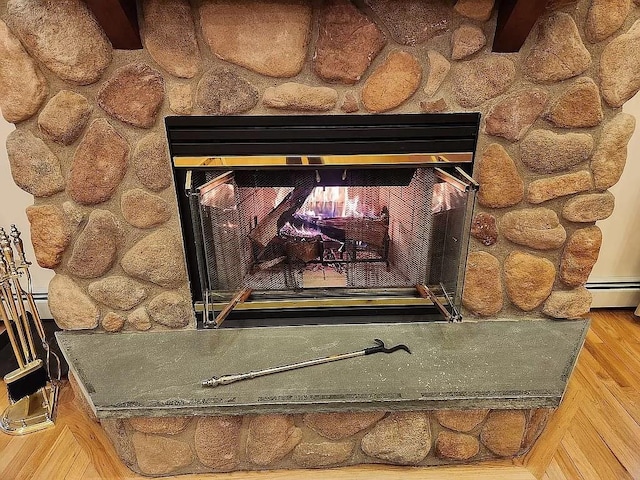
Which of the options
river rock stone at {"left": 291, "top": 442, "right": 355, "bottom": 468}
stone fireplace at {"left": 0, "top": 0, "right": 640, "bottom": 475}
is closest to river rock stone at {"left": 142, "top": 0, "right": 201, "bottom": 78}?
stone fireplace at {"left": 0, "top": 0, "right": 640, "bottom": 475}

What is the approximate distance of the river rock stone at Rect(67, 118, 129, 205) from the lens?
126 cm

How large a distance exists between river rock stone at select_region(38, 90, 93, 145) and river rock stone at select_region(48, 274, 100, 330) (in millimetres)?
431

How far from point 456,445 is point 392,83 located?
1.00m

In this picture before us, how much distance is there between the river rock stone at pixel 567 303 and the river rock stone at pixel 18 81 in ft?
5.11

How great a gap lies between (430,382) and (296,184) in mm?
683

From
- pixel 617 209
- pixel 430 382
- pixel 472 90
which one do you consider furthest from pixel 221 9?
pixel 617 209

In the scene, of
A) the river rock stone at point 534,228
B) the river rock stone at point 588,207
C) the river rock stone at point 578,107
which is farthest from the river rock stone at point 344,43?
the river rock stone at point 588,207

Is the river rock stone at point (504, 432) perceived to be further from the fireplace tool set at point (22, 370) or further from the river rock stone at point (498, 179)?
the fireplace tool set at point (22, 370)

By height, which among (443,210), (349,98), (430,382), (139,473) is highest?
(349,98)

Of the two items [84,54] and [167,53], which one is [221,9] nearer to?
[167,53]

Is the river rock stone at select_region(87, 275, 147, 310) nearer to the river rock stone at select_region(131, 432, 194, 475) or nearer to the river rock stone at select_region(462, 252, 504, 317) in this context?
the river rock stone at select_region(131, 432, 194, 475)

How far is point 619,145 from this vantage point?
4.24ft

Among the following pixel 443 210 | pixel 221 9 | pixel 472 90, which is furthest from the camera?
pixel 443 210

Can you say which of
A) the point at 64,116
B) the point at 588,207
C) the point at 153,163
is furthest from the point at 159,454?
the point at 588,207
